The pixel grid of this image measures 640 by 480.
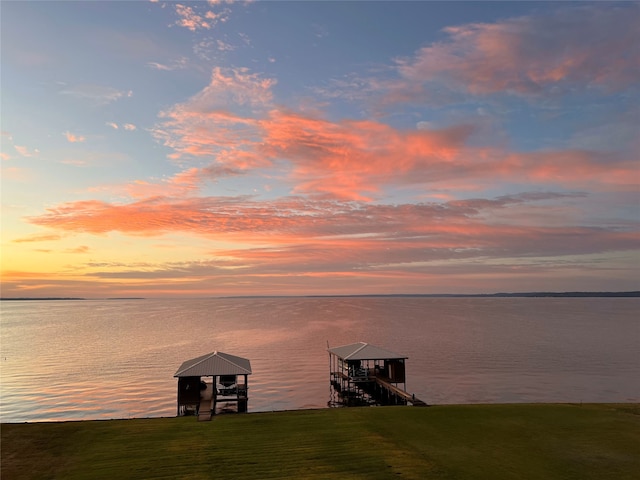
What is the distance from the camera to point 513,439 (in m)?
25.1

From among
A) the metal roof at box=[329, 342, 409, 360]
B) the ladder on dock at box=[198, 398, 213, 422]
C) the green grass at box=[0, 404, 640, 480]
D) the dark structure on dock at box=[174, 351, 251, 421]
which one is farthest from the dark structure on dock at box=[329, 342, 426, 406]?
the green grass at box=[0, 404, 640, 480]

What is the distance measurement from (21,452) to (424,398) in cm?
3540

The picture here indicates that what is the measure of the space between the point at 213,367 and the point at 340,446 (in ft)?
55.0

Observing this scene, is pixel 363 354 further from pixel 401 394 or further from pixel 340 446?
pixel 340 446

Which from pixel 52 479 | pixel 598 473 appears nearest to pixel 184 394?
pixel 52 479

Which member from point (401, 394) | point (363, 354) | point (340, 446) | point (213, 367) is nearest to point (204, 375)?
point (213, 367)

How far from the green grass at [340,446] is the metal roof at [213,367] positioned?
23.5 ft

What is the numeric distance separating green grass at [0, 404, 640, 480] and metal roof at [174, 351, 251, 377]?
7155mm

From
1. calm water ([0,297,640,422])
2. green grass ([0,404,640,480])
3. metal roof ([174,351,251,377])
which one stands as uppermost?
metal roof ([174,351,251,377])

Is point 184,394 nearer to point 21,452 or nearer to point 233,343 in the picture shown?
point 21,452

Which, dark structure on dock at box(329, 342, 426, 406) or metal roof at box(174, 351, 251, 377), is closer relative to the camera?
metal roof at box(174, 351, 251, 377)

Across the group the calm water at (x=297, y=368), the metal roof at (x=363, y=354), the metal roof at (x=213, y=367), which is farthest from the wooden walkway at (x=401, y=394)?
the metal roof at (x=213, y=367)

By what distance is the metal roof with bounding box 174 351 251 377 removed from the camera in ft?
119

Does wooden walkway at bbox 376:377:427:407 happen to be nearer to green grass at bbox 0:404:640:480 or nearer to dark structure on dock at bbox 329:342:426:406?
dark structure on dock at bbox 329:342:426:406
